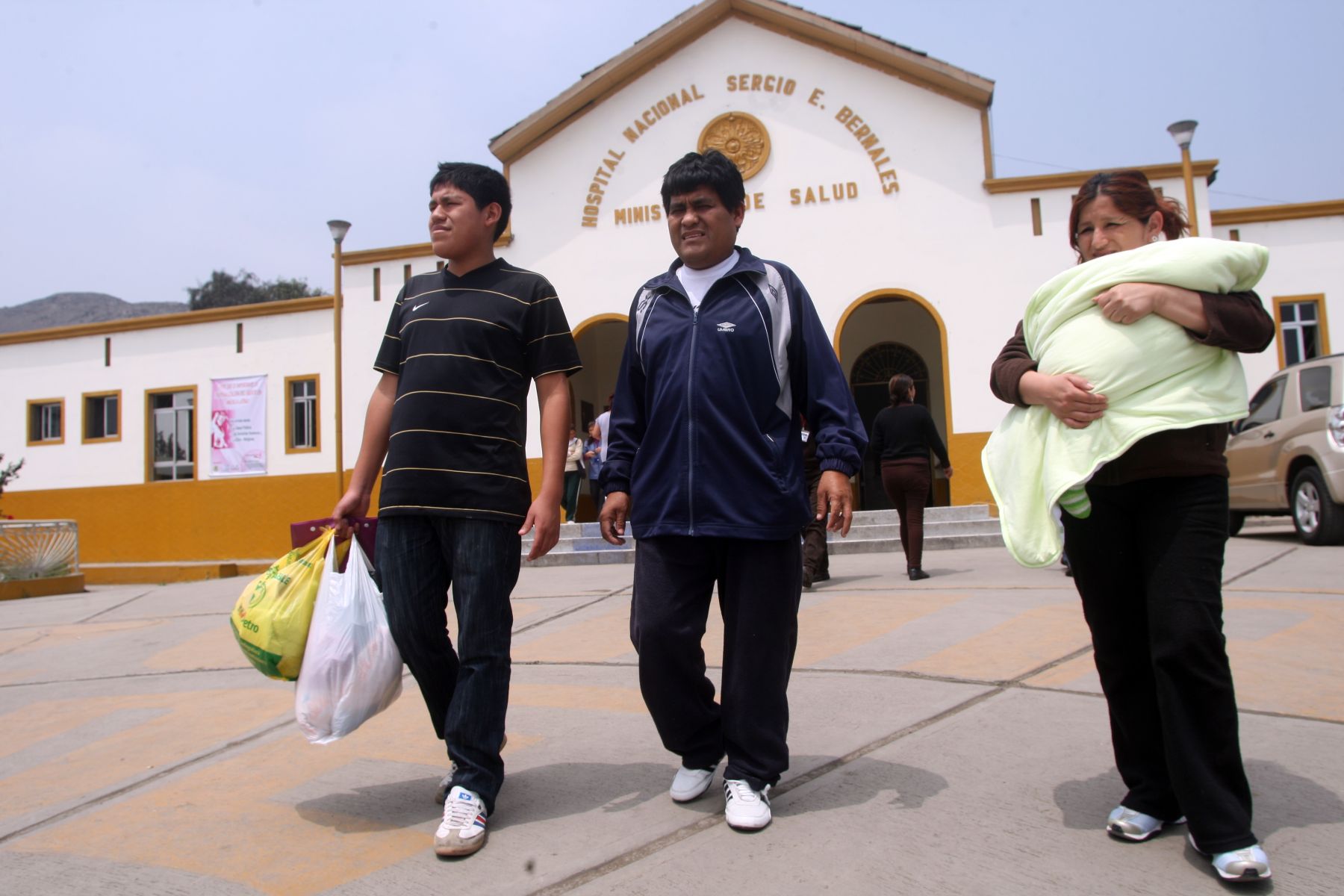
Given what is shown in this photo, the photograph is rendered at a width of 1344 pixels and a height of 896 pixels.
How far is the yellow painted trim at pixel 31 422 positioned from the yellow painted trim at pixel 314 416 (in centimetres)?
510

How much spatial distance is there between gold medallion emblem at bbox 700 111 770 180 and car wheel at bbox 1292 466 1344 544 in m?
8.70

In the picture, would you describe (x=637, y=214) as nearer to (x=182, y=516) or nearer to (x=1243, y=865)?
(x=182, y=516)

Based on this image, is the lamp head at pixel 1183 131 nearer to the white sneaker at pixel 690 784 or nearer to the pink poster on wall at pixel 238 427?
the white sneaker at pixel 690 784

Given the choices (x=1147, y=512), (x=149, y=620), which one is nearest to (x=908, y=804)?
(x=1147, y=512)

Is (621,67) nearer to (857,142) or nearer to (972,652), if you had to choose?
(857,142)

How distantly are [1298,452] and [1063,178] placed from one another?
6.32 meters

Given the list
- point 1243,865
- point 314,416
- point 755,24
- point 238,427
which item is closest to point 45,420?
point 238,427

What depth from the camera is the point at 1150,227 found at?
260cm

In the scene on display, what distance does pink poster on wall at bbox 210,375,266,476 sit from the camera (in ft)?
57.8

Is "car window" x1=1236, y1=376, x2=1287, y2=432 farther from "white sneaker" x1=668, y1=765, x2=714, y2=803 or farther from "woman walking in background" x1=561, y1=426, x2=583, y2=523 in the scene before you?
"white sneaker" x1=668, y1=765, x2=714, y2=803

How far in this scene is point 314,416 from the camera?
17.5 meters

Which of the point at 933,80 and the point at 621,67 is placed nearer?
the point at 933,80

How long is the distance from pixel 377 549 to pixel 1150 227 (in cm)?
233

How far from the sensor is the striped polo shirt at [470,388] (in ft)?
9.57
